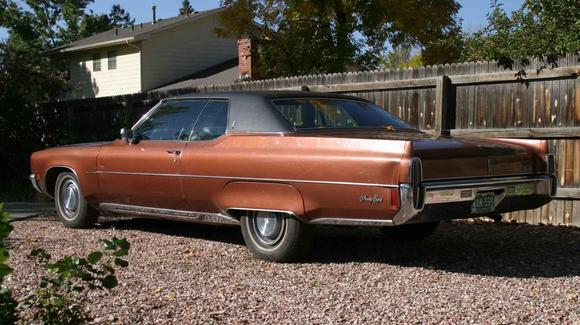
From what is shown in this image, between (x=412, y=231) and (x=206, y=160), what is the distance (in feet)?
7.15

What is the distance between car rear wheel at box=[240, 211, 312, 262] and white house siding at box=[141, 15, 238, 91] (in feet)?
80.8

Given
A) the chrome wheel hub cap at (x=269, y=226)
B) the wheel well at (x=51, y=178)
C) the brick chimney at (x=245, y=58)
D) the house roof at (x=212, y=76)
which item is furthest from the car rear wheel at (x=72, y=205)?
the house roof at (x=212, y=76)

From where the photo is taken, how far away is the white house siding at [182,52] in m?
30.2

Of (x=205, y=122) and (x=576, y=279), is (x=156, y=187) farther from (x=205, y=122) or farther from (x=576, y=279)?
(x=576, y=279)

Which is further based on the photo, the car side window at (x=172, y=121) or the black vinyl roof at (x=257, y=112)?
the car side window at (x=172, y=121)

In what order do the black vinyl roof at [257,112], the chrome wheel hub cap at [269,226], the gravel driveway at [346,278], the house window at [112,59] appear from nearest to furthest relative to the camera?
the gravel driveway at [346,278]
the chrome wheel hub cap at [269,226]
the black vinyl roof at [257,112]
the house window at [112,59]

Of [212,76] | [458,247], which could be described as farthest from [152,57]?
[458,247]

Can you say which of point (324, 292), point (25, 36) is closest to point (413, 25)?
point (324, 292)

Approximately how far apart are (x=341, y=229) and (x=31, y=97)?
10.0 m

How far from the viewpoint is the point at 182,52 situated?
31406 millimetres

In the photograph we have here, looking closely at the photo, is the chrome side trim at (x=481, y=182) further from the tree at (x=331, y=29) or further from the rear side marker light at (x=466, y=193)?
the tree at (x=331, y=29)

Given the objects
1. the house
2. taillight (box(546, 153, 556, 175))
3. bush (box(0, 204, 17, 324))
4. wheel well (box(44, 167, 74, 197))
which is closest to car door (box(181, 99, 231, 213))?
wheel well (box(44, 167, 74, 197))

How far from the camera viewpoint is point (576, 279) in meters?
5.48

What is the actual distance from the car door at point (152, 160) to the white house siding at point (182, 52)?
22944mm
